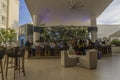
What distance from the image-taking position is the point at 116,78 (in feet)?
14.6

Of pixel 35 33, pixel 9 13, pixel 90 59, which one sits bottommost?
pixel 90 59

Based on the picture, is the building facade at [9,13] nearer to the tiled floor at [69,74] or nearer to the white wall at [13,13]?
the white wall at [13,13]

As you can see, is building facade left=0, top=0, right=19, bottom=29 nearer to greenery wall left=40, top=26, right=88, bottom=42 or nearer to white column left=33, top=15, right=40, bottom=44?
greenery wall left=40, top=26, right=88, bottom=42

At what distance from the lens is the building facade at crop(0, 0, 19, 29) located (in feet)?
68.9

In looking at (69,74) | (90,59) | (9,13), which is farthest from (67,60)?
(9,13)

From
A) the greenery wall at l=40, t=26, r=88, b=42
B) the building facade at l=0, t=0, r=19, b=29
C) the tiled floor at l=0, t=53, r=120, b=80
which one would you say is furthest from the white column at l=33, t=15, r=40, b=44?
the building facade at l=0, t=0, r=19, b=29

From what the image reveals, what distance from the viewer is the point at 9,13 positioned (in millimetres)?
23531

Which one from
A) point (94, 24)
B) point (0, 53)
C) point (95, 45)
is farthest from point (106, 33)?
point (0, 53)

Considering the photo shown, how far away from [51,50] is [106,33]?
11055 mm

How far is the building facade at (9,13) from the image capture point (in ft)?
68.9

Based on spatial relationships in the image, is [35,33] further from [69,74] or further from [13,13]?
[13,13]

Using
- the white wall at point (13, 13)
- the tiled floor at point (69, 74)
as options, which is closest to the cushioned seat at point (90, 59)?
the tiled floor at point (69, 74)

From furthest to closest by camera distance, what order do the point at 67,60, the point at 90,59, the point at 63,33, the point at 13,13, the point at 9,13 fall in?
the point at 13,13, the point at 9,13, the point at 63,33, the point at 67,60, the point at 90,59

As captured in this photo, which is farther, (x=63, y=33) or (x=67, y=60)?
(x=63, y=33)
